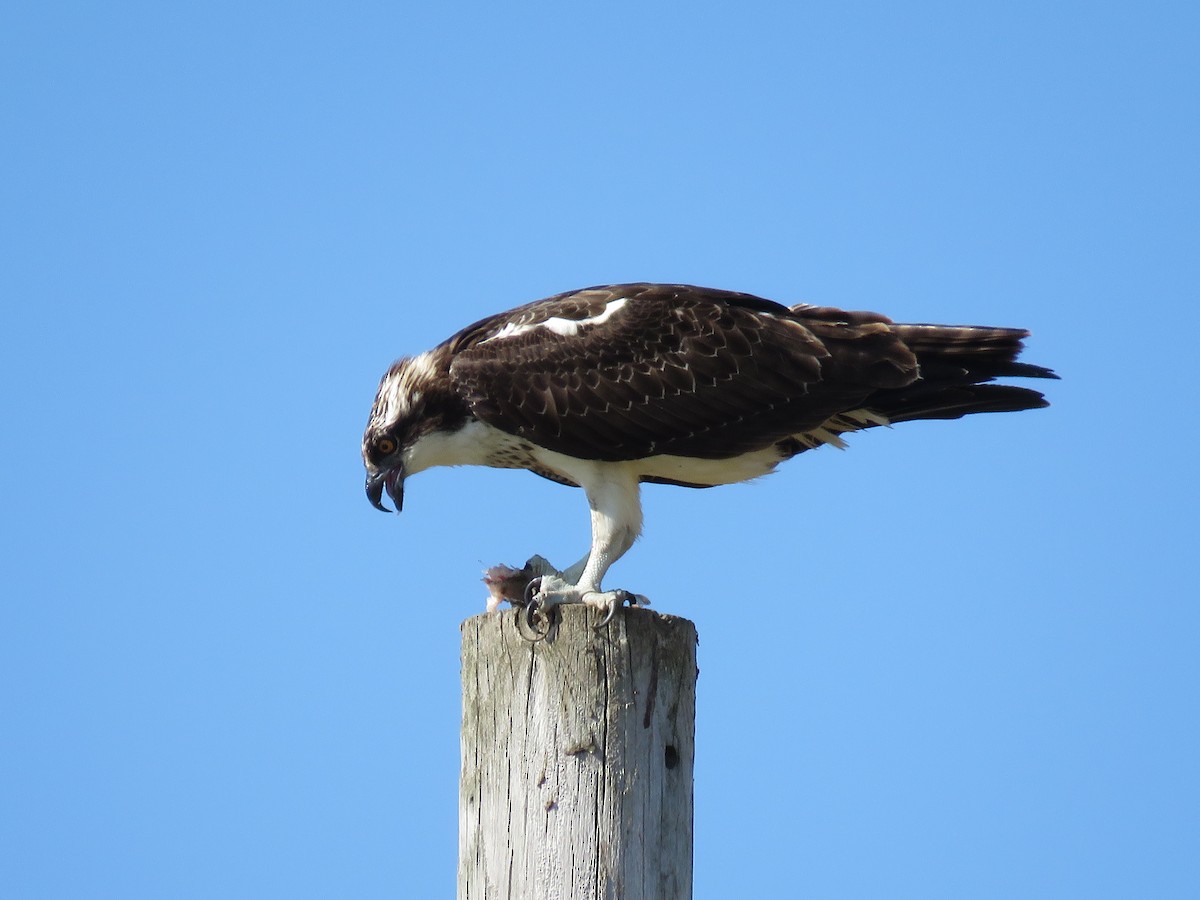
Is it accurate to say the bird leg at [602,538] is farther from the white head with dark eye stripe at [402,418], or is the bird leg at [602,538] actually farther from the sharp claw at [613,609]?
the white head with dark eye stripe at [402,418]

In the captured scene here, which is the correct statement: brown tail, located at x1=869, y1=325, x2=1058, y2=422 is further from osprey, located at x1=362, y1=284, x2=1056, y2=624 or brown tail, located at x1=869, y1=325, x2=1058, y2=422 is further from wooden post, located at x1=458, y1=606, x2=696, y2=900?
wooden post, located at x1=458, y1=606, x2=696, y2=900

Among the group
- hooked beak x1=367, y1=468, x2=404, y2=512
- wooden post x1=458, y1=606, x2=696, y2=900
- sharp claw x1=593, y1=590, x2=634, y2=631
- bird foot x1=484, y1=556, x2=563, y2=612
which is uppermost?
hooked beak x1=367, y1=468, x2=404, y2=512

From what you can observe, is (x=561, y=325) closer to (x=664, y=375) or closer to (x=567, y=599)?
(x=664, y=375)

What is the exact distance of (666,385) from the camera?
7.41 m

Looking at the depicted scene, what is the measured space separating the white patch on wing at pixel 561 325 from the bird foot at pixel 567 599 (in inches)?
59.2

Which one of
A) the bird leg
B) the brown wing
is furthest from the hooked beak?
the bird leg

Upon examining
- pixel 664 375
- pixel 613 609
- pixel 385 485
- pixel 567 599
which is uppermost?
pixel 664 375

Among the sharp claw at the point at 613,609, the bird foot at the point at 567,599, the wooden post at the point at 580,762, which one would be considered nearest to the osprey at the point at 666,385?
the bird foot at the point at 567,599

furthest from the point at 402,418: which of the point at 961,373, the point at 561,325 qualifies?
the point at 961,373

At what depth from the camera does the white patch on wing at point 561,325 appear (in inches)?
296

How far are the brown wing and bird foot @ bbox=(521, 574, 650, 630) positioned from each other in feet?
3.45

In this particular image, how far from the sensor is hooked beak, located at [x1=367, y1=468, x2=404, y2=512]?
25.9ft

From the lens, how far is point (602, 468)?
7363 mm

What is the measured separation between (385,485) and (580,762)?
3510 millimetres
